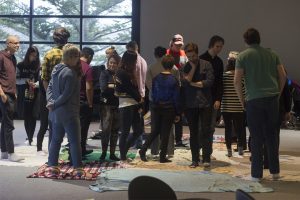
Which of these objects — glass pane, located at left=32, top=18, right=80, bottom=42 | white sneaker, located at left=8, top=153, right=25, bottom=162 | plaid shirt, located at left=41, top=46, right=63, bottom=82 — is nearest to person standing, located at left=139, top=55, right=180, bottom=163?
plaid shirt, located at left=41, top=46, right=63, bottom=82

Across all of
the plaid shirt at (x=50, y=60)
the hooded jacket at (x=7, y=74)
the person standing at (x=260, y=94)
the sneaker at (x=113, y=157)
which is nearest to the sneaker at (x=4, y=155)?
the hooded jacket at (x=7, y=74)

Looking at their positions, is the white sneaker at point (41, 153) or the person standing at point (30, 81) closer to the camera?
the white sneaker at point (41, 153)

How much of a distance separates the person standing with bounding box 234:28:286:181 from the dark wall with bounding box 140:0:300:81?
22.1 ft

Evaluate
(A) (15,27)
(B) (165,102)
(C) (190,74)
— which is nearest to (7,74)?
(B) (165,102)

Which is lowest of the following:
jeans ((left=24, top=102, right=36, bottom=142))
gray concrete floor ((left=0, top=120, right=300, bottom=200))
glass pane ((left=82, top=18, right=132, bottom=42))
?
gray concrete floor ((left=0, top=120, right=300, bottom=200))

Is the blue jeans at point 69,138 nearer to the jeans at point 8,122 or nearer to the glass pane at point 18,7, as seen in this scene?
the jeans at point 8,122

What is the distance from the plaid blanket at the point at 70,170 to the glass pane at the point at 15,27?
7.18 metres

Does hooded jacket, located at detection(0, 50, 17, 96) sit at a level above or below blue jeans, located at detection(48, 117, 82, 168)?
above

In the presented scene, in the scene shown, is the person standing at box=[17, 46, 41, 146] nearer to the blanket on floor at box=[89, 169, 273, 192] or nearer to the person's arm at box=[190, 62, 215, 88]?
the blanket on floor at box=[89, 169, 273, 192]

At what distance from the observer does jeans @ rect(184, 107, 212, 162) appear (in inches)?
233

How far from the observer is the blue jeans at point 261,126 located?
5.21 m

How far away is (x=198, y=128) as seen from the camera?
6.03 meters

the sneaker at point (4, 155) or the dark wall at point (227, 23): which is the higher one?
the dark wall at point (227, 23)

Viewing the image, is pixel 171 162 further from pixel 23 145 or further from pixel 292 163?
pixel 23 145
